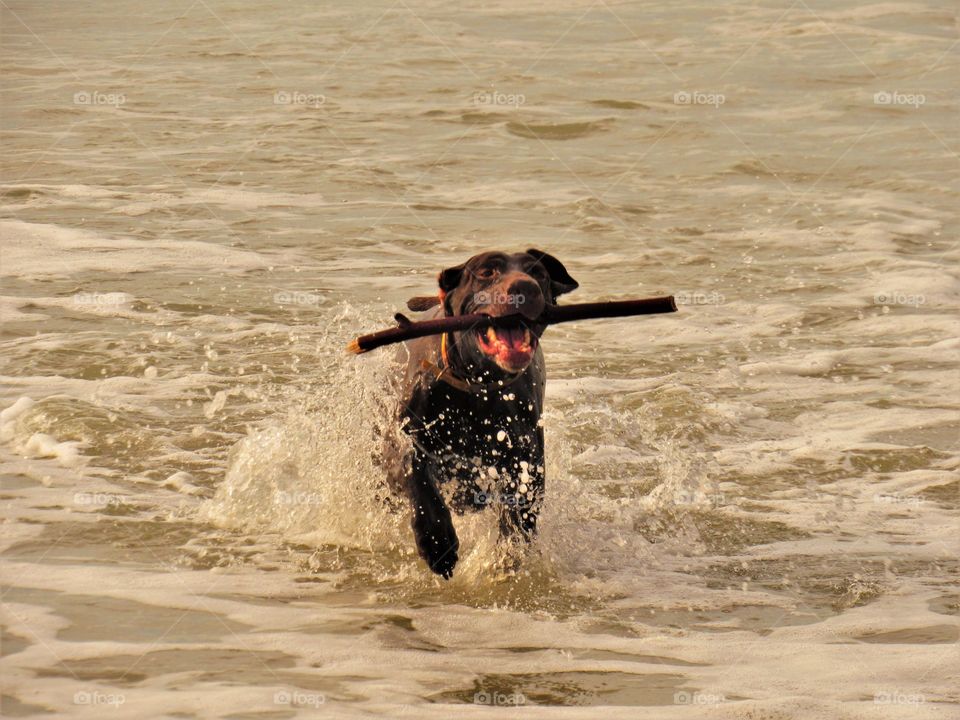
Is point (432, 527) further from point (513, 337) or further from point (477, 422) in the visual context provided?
point (513, 337)

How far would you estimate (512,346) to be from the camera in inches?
260

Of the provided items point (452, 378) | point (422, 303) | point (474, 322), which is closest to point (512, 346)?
point (474, 322)

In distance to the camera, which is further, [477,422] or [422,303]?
[422,303]

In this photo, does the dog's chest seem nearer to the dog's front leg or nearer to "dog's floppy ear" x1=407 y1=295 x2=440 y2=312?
the dog's front leg

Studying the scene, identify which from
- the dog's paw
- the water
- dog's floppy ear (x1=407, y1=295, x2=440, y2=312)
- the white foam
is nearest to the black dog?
the dog's paw

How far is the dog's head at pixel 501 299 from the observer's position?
6.55 m

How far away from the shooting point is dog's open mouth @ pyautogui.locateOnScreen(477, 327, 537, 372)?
6605mm

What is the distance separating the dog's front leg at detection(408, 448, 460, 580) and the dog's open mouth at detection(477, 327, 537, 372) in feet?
2.43

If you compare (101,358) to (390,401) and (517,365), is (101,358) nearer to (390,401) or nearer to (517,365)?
(390,401)

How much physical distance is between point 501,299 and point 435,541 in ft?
3.79

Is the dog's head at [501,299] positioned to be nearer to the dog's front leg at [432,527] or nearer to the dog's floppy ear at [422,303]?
the dog's floppy ear at [422,303]

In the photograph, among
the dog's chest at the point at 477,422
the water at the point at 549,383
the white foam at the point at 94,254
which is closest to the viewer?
the water at the point at 549,383

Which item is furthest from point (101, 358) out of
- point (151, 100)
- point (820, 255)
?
point (151, 100)

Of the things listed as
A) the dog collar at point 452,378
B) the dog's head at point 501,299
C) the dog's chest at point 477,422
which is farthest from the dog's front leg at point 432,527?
the dog's head at point 501,299
